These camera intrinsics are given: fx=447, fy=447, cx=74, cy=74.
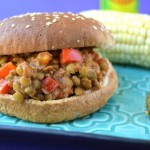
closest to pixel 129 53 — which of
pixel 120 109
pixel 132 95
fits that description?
pixel 132 95

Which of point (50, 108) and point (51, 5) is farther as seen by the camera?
point (51, 5)

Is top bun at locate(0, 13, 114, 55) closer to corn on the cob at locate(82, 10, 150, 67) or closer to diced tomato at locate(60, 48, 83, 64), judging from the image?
diced tomato at locate(60, 48, 83, 64)

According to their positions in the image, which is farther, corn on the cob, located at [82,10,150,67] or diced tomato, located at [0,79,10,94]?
corn on the cob, located at [82,10,150,67]

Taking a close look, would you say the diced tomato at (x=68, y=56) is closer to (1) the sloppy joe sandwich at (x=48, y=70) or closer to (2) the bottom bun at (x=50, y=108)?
(1) the sloppy joe sandwich at (x=48, y=70)

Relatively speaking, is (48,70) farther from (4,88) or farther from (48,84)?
(4,88)

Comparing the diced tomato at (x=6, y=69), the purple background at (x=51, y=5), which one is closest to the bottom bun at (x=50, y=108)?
the diced tomato at (x=6, y=69)

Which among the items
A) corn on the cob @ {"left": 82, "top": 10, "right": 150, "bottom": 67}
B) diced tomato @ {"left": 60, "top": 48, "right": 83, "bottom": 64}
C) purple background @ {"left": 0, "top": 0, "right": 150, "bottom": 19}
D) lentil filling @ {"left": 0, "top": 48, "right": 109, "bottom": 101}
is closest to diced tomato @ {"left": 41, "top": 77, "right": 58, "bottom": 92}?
lentil filling @ {"left": 0, "top": 48, "right": 109, "bottom": 101}

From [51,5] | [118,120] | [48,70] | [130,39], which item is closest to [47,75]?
[48,70]
